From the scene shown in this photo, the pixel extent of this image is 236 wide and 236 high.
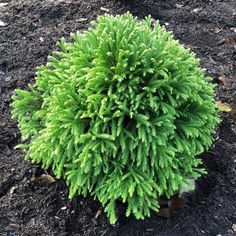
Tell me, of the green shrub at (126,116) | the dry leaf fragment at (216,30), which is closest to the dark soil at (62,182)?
the dry leaf fragment at (216,30)

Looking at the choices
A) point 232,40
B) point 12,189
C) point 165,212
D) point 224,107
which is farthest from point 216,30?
point 12,189

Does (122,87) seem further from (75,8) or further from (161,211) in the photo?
(75,8)

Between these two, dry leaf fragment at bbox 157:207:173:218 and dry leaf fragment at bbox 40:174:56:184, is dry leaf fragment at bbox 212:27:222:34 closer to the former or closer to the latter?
dry leaf fragment at bbox 157:207:173:218

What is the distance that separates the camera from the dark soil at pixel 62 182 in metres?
3.17

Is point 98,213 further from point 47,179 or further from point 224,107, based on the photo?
point 224,107

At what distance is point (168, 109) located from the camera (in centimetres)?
273

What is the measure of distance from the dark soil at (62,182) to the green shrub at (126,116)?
1.30 ft

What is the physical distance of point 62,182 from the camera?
11.1 ft

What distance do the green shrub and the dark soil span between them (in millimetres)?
395

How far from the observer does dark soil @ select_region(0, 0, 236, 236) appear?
10.4ft

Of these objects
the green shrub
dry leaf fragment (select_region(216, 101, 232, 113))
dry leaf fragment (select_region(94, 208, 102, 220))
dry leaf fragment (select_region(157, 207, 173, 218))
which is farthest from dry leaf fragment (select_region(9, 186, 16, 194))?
dry leaf fragment (select_region(216, 101, 232, 113))

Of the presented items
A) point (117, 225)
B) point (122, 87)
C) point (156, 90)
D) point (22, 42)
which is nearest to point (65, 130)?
point (122, 87)

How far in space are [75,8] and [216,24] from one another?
1.82 meters

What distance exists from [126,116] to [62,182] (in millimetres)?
963
